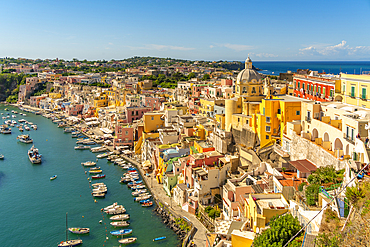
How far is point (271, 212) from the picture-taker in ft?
32.5

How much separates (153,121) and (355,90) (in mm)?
16895

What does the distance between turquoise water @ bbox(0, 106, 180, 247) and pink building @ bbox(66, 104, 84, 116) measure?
18.4 meters

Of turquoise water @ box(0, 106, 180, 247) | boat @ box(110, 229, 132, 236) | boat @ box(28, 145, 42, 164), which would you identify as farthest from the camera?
boat @ box(28, 145, 42, 164)

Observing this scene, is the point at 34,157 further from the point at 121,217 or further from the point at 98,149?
the point at 121,217

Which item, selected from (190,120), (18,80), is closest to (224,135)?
(190,120)

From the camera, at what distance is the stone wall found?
11756 millimetres

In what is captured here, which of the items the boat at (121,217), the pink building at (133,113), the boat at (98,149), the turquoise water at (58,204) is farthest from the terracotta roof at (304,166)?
the pink building at (133,113)

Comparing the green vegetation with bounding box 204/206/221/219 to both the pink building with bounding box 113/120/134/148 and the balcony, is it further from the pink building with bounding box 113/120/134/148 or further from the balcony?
the pink building with bounding box 113/120/134/148

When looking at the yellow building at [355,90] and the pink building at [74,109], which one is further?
the pink building at [74,109]

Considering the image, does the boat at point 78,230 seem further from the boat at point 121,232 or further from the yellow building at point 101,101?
the yellow building at point 101,101

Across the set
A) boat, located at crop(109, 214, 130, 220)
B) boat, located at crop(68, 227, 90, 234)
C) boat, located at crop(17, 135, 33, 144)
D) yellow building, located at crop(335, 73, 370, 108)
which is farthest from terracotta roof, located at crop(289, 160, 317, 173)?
boat, located at crop(17, 135, 33, 144)

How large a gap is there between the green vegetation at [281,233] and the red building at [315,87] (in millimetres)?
9315

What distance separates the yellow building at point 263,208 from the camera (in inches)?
390

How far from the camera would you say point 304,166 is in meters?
12.7
